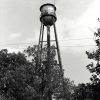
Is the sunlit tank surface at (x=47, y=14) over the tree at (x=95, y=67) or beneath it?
over

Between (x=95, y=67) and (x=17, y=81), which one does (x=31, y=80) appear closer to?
(x=17, y=81)

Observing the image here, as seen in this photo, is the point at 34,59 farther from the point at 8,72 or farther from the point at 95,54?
the point at 95,54

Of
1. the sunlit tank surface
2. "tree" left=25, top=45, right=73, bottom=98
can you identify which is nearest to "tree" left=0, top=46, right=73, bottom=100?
"tree" left=25, top=45, right=73, bottom=98

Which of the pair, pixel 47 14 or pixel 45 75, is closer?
pixel 47 14

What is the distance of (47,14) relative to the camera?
89.4ft

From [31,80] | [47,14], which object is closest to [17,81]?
[31,80]

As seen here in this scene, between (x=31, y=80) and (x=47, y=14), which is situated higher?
(x=47, y=14)

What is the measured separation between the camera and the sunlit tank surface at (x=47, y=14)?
1075 inches

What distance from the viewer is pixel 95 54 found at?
74.8 feet

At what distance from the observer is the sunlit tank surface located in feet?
89.6

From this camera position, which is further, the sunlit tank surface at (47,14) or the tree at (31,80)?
the tree at (31,80)

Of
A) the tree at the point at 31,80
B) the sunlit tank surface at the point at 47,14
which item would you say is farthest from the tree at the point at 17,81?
the sunlit tank surface at the point at 47,14

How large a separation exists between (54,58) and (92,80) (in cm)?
1185

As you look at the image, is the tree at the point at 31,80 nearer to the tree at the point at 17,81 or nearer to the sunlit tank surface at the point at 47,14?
the tree at the point at 17,81
